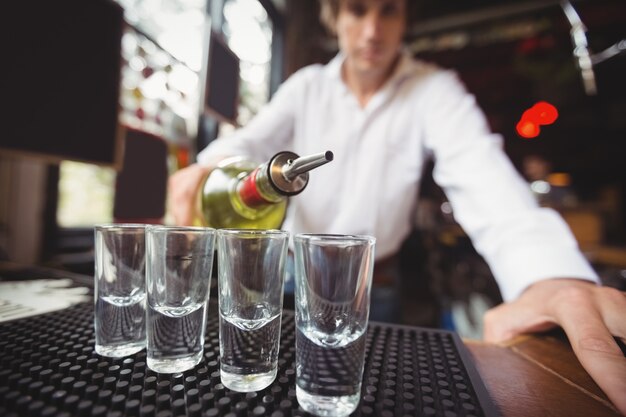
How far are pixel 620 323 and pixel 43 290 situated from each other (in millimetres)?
1116

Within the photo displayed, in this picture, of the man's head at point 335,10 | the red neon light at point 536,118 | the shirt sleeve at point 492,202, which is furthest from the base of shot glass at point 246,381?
the red neon light at point 536,118

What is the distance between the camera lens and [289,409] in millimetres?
379

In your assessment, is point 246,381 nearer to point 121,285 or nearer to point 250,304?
point 250,304

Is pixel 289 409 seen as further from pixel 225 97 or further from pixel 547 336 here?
pixel 225 97

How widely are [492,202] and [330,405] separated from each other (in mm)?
845

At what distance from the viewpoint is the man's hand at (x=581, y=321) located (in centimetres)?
45

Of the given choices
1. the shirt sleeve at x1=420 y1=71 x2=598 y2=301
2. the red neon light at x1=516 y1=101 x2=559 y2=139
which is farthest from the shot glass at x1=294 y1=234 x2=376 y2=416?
the red neon light at x1=516 y1=101 x2=559 y2=139

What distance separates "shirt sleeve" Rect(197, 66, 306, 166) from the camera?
1.24 meters

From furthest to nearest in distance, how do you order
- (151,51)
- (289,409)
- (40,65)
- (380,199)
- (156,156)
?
(151,51), (156,156), (380,199), (40,65), (289,409)

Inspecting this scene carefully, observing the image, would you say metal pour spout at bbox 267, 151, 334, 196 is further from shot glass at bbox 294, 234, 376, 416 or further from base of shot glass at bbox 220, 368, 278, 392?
base of shot glass at bbox 220, 368, 278, 392

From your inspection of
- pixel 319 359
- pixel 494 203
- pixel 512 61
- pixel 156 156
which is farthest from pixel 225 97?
pixel 512 61

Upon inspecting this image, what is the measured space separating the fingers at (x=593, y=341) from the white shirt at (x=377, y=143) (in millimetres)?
508

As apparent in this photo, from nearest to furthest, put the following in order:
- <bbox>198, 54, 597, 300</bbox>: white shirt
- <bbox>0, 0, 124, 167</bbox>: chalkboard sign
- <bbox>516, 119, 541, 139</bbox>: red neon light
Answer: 1. <bbox>0, 0, 124, 167</bbox>: chalkboard sign
2. <bbox>198, 54, 597, 300</bbox>: white shirt
3. <bbox>516, 119, 541, 139</bbox>: red neon light

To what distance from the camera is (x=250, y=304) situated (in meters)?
0.44
